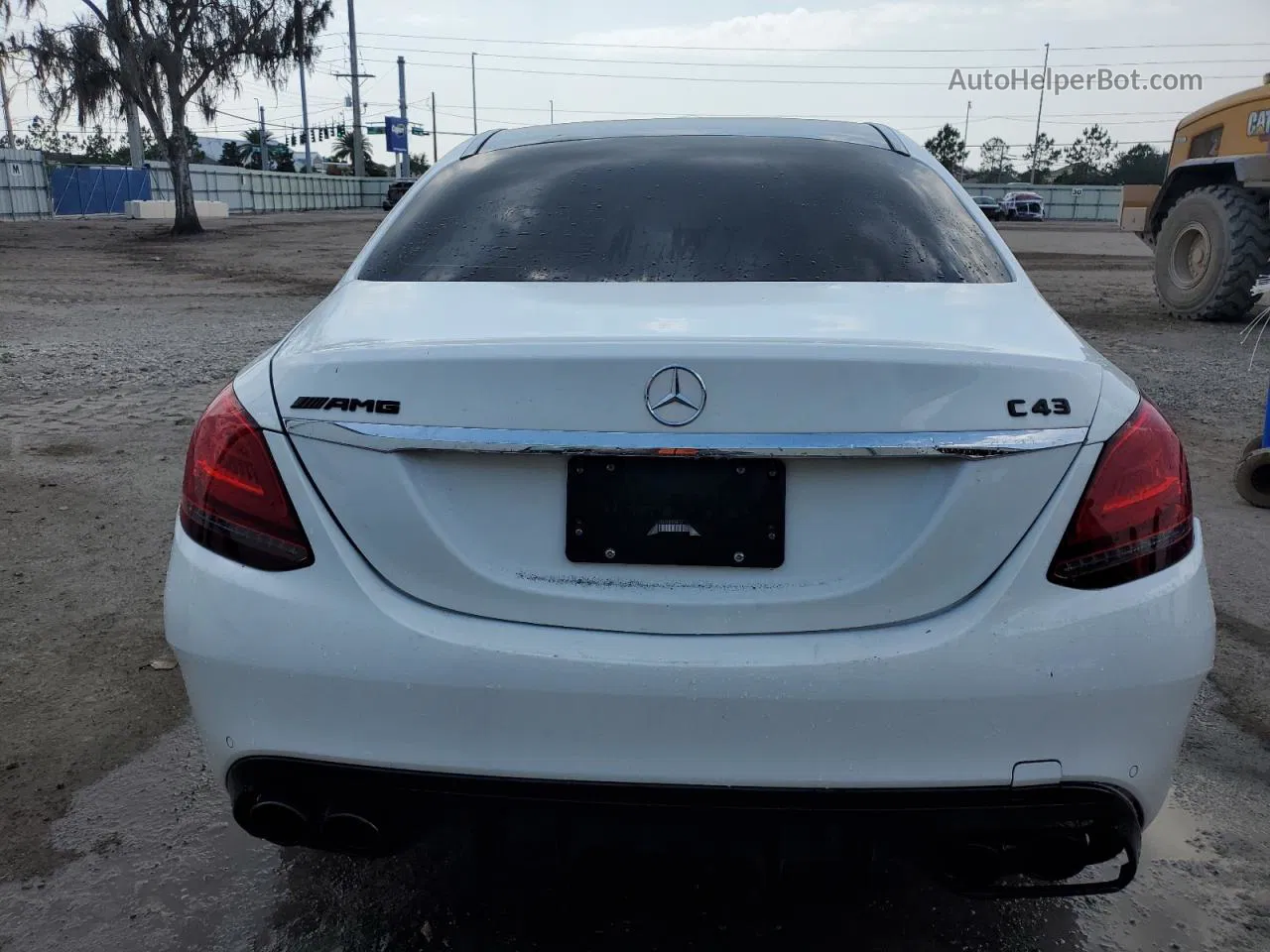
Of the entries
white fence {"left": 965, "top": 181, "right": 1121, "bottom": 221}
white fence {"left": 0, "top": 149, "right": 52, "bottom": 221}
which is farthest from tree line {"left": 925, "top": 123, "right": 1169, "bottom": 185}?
white fence {"left": 0, "top": 149, "right": 52, "bottom": 221}

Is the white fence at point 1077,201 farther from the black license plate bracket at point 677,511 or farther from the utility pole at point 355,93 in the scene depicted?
the black license plate bracket at point 677,511

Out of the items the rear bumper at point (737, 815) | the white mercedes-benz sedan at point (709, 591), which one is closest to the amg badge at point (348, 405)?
the white mercedes-benz sedan at point (709, 591)

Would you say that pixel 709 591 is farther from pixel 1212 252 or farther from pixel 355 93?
pixel 355 93

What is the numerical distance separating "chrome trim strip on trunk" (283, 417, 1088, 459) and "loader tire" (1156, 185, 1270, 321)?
10.4 metres

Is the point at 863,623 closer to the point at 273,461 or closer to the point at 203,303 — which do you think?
the point at 273,461

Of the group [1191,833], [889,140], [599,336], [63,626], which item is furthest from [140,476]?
[1191,833]

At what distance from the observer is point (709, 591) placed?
1.67m

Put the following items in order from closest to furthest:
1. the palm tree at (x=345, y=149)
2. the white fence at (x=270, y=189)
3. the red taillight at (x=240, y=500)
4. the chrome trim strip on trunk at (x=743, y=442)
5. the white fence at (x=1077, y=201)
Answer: the chrome trim strip on trunk at (x=743, y=442) < the red taillight at (x=240, y=500) < the white fence at (x=270, y=189) < the white fence at (x=1077, y=201) < the palm tree at (x=345, y=149)

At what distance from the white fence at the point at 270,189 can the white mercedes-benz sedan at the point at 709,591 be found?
47049mm

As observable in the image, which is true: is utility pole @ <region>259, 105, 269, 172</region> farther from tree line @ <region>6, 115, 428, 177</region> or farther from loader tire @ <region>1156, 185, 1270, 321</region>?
loader tire @ <region>1156, 185, 1270, 321</region>

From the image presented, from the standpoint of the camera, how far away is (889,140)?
302 centimetres

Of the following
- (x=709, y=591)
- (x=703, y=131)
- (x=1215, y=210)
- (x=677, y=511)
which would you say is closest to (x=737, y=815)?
(x=709, y=591)

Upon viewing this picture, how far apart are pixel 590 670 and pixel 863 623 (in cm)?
42

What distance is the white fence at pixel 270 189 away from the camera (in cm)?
4700
